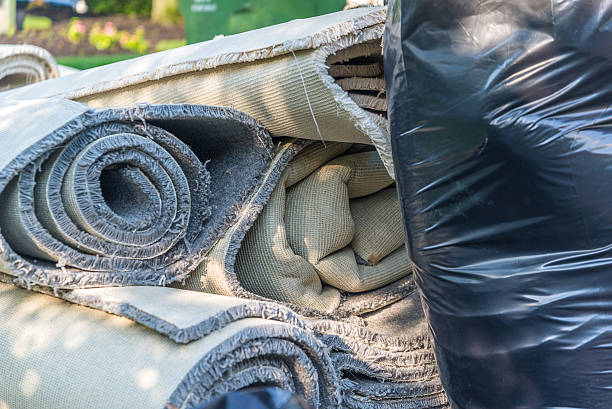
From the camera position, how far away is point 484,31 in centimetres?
102

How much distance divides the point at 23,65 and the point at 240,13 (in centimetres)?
206

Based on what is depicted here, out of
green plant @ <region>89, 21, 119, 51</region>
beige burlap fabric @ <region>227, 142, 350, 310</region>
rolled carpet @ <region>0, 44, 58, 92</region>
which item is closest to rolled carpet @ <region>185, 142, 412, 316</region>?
beige burlap fabric @ <region>227, 142, 350, 310</region>

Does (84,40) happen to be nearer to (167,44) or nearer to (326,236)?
(167,44)

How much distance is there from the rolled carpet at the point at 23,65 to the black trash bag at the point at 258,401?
95.6 inches

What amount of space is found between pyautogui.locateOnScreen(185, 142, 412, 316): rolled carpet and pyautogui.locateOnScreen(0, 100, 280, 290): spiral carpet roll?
9cm

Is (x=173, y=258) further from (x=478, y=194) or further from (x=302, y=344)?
(x=478, y=194)

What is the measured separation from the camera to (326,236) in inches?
66.5

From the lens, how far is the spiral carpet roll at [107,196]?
1186 mm

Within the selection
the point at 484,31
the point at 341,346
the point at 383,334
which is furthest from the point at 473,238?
the point at 383,334

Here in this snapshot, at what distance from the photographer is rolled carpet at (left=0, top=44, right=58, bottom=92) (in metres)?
2.72

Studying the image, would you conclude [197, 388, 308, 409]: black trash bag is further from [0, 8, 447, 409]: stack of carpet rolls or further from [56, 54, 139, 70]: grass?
[56, 54, 139, 70]: grass

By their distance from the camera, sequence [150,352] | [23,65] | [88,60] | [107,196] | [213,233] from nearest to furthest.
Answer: [150,352]
[107,196]
[213,233]
[23,65]
[88,60]

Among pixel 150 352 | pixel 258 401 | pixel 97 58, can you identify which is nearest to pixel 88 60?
pixel 97 58

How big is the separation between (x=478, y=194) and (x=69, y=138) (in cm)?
80
